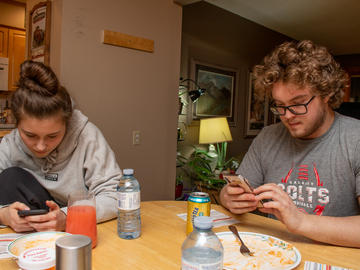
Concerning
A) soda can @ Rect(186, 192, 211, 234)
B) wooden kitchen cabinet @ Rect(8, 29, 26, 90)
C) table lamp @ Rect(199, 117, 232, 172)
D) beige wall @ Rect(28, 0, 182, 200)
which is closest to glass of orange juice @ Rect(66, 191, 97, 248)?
soda can @ Rect(186, 192, 211, 234)

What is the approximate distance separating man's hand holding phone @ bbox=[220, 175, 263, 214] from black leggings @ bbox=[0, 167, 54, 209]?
77 cm

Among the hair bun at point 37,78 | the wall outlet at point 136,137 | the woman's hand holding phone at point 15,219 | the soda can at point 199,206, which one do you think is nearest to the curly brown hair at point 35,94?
the hair bun at point 37,78

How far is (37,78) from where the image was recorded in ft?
4.12

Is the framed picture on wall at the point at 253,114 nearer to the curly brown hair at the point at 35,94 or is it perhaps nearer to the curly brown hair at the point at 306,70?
the curly brown hair at the point at 306,70

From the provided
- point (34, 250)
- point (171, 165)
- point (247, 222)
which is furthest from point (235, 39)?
point (34, 250)

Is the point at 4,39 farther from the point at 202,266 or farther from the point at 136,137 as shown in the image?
the point at 202,266

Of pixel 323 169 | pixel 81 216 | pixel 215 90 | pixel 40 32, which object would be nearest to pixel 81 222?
pixel 81 216

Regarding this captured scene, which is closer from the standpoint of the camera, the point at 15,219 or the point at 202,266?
the point at 202,266

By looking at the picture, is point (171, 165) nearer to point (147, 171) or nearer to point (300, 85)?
point (147, 171)

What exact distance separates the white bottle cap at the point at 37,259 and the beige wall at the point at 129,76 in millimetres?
1561

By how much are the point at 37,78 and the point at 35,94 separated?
7 centimetres

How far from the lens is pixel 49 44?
2.27m

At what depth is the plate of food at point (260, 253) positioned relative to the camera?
2.81 feet

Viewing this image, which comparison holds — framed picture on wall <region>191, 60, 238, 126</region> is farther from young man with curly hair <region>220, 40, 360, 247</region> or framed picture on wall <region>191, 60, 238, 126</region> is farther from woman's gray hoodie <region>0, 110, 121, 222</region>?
woman's gray hoodie <region>0, 110, 121, 222</region>
